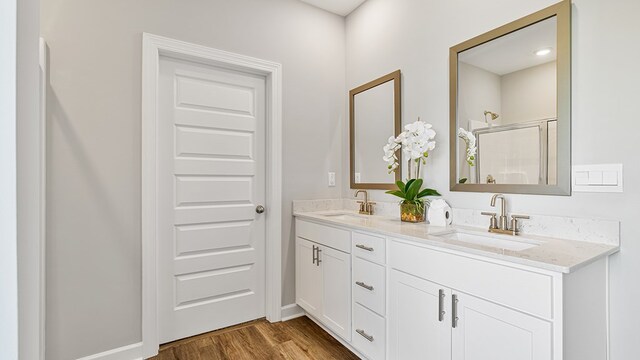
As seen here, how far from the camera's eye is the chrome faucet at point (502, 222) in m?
1.54

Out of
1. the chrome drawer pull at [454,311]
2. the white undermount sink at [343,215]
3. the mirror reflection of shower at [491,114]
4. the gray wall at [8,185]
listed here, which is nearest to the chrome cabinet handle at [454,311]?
the chrome drawer pull at [454,311]

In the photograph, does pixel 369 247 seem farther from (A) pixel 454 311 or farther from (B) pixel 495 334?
(B) pixel 495 334

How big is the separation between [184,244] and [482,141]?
208 centimetres

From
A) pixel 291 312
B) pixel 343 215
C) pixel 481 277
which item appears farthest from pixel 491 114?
pixel 291 312

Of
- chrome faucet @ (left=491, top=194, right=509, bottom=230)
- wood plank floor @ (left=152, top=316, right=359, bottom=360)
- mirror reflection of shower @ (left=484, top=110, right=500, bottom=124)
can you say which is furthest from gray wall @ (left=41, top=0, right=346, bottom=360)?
chrome faucet @ (left=491, top=194, right=509, bottom=230)

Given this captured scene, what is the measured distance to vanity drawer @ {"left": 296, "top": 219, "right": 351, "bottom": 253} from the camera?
1.94 m

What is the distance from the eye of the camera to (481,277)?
1214 millimetres

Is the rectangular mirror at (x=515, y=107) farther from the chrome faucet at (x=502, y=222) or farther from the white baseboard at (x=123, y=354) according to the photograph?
the white baseboard at (x=123, y=354)

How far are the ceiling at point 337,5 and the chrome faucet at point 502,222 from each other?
2.04 meters

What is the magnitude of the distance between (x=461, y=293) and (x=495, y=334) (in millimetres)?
183

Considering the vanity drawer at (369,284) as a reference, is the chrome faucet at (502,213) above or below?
above

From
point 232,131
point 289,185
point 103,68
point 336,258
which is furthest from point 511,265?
point 103,68

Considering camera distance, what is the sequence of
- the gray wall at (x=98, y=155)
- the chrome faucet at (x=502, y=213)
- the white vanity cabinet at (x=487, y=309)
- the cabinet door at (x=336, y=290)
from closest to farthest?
1. the white vanity cabinet at (x=487, y=309)
2. the chrome faucet at (x=502, y=213)
3. the gray wall at (x=98, y=155)
4. the cabinet door at (x=336, y=290)

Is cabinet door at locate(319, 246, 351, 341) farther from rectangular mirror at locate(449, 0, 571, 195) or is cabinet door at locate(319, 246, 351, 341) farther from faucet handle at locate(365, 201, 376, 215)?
rectangular mirror at locate(449, 0, 571, 195)
